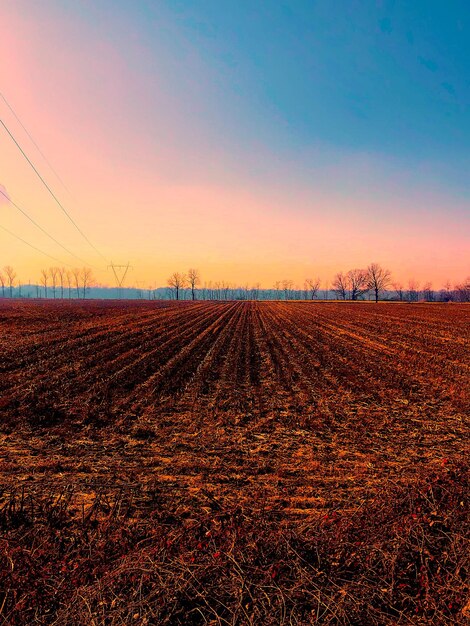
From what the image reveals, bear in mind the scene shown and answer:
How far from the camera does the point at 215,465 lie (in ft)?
23.0

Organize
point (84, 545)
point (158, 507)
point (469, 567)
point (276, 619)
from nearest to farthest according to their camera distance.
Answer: point (276, 619) → point (469, 567) → point (84, 545) → point (158, 507)

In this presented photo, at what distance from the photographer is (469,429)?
364 inches

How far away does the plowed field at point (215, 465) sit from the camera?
333 cm

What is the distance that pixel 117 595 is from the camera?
10.8 feet

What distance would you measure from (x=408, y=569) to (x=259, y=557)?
1.70 meters

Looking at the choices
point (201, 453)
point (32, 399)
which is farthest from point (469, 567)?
point (32, 399)

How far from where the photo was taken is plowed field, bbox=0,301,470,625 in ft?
10.9

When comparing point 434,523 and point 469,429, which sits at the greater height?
point 434,523

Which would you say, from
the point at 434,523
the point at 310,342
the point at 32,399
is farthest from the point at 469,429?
the point at 310,342

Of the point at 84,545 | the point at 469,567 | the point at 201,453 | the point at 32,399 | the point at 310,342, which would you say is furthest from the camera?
the point at 310,342

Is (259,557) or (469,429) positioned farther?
(469,429)

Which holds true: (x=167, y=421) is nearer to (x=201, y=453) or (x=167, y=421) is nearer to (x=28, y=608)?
(x=201, y=453)

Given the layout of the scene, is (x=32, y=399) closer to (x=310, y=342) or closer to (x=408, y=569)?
(x=408, y=569)

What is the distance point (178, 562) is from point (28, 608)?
1.48m
